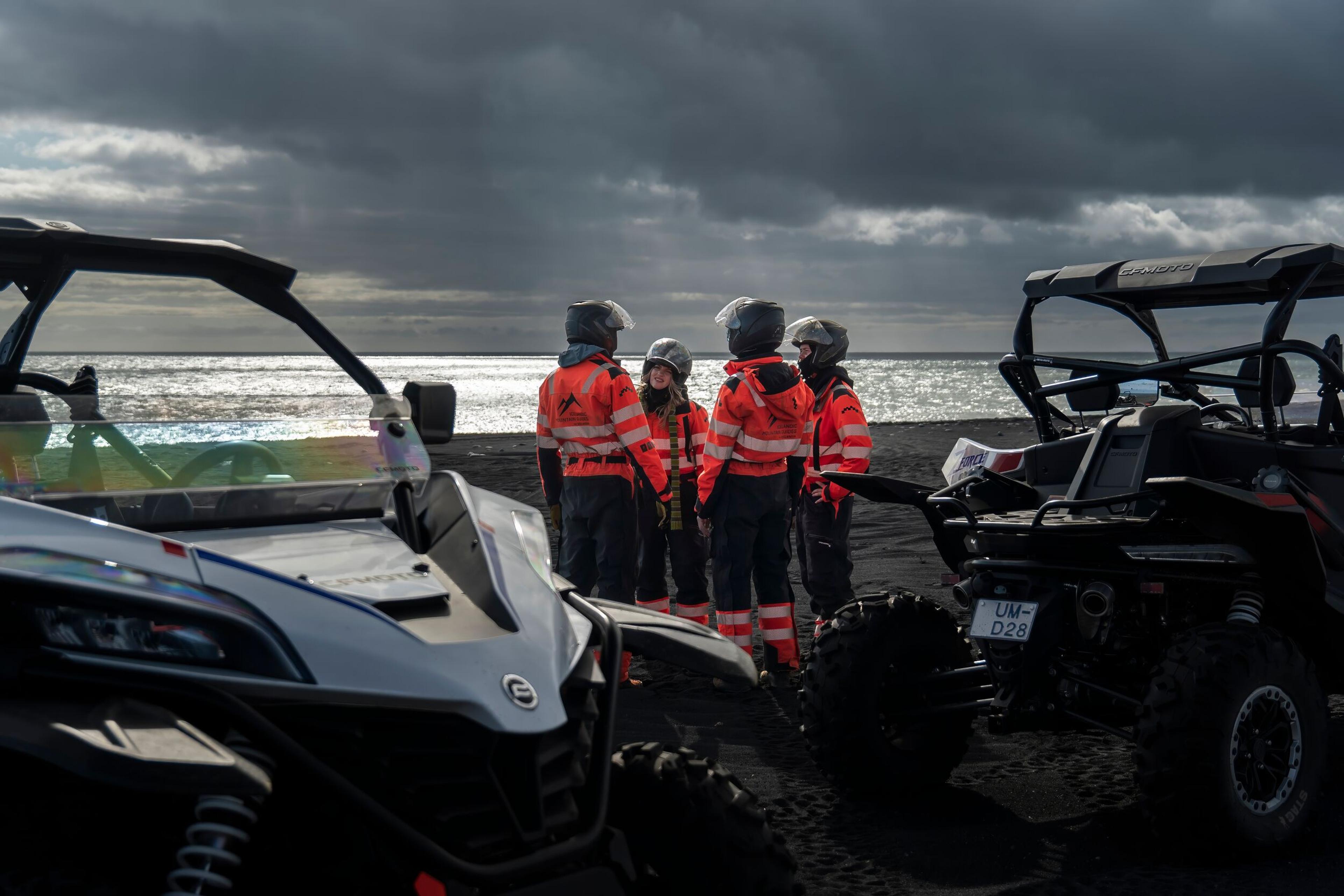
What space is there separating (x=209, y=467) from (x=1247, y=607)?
353cm

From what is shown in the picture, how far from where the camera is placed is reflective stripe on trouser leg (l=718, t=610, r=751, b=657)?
729cm

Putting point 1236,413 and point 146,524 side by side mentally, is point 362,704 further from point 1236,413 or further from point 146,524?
point 1236,413

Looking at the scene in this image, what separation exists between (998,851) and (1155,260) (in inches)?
105

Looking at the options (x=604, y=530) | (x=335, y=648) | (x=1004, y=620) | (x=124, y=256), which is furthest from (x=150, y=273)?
(x=604, y=530)

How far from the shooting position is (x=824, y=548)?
26.3 ft

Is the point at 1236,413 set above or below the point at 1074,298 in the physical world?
below

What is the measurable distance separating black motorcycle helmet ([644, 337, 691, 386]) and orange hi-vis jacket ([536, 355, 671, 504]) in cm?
96

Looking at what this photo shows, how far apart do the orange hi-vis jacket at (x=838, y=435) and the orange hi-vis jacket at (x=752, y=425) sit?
51cm

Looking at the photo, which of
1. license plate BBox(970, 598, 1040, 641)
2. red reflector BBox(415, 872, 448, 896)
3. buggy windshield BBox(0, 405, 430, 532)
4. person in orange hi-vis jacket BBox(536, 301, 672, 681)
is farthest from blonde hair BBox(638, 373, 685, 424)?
red reflector BBox(415, 872, 448, 896)

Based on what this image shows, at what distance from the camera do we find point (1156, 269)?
5230mm

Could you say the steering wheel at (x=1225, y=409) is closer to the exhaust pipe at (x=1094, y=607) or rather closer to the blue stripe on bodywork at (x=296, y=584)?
the exhaust pipe at (x=1094, y=607)

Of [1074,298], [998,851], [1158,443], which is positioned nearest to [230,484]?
[998,851]

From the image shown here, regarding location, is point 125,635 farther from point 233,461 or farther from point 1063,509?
point 1063,509

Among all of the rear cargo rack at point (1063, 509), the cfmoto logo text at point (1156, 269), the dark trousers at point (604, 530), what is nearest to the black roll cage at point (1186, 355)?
the cfmoto logo text at point (1156, 269)
